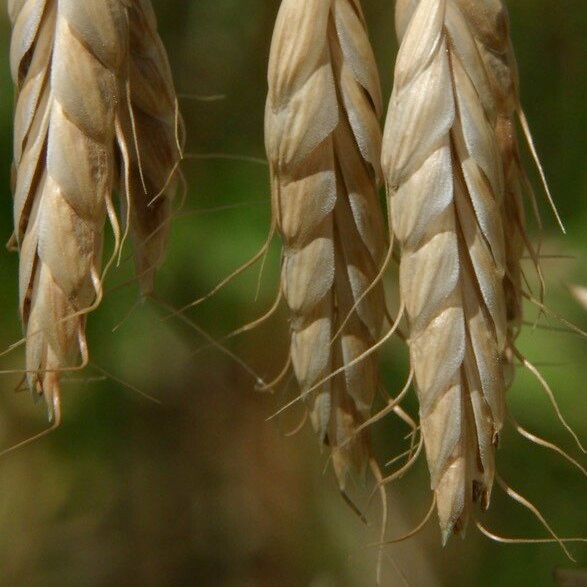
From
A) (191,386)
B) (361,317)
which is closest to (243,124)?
(191,386)

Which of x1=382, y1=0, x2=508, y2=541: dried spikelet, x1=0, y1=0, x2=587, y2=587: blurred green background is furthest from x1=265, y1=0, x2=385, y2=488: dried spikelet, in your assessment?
x1=0, y1=0, x2=587, y2=587: blurred green background

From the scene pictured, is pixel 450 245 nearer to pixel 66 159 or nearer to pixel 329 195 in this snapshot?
pixel 329 195

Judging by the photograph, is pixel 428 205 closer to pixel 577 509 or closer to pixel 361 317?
pixel 361 317

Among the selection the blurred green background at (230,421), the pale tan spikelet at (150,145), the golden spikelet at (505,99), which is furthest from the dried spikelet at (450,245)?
the blurred green background at (230,421)

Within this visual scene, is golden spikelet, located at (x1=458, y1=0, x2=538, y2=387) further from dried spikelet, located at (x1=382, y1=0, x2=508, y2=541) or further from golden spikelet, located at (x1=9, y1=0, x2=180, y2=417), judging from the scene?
golden spikelet, located at (x1=9, y1=0, x2=180, y2=417)

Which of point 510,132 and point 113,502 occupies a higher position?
point 510,132
